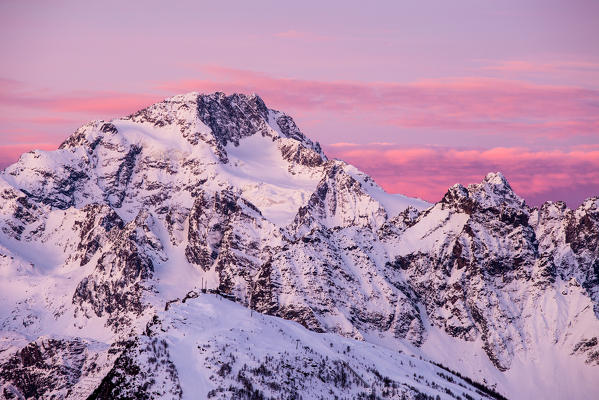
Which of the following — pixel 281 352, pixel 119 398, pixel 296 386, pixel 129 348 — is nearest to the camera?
pixel 119 398

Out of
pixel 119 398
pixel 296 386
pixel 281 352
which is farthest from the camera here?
pixel 281 352

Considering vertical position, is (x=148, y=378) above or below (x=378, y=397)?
above

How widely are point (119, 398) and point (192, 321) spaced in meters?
43.9

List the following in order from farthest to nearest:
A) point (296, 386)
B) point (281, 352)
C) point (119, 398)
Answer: point (281, 352)
point (296, 386)
point (119, 398)

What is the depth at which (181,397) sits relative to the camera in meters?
161

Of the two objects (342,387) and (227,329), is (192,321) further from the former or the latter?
(342,387)

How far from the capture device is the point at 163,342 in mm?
181125

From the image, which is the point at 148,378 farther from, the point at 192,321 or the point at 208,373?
the point at 192,321

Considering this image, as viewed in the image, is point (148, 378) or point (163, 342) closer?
point (148, 378)

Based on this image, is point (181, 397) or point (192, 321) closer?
point (181, 397)

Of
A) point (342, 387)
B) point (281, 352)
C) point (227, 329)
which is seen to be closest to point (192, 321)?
point (227, 329)

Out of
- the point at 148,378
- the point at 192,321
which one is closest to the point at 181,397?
the point at 148,378

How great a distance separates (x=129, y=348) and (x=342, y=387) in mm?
Answer: 46355

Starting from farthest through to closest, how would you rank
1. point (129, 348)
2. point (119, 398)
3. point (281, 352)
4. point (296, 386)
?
1. point (281, 352)
2. point (296, 386)
3. point (129, 348)
4. point (119, 398)
